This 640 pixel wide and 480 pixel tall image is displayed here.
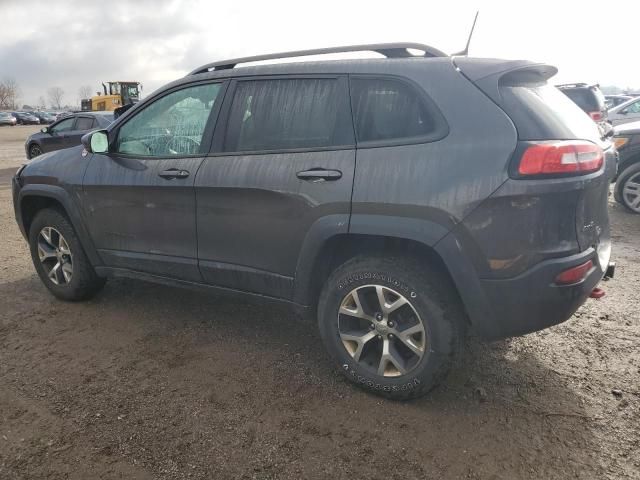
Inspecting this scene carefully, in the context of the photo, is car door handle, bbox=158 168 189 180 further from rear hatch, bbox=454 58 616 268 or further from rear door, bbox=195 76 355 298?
rear hatch, bbox=454 58 616 268

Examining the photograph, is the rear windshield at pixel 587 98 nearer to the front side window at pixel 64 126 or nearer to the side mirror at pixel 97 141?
the side mirror at pixel 97 141

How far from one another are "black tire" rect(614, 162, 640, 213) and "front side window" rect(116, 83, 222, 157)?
6332mm

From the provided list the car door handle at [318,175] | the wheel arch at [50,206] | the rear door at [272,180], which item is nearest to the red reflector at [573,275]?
the rear door at [272,180]

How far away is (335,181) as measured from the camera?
8.60 ft

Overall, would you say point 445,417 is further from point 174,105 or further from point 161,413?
point 174,105

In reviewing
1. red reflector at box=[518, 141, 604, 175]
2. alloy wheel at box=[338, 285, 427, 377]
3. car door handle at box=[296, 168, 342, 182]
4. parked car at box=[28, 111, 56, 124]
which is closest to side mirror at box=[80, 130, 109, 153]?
car door handle at box=[296, 168, 342, 182]

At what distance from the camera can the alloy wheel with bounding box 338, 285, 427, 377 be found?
256cm

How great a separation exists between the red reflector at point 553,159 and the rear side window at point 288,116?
0.90 metres

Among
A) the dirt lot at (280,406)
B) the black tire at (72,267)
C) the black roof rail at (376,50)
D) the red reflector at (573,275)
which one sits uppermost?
the black roof rail at (376,50)

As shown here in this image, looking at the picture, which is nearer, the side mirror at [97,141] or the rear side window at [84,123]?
the side mirror at [97,141]

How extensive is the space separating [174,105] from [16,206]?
1965 mm

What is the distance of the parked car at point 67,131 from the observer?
12.5 m

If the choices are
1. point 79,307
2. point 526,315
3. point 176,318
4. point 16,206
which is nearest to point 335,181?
point 526,315

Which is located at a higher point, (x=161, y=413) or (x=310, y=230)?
(x=310, y=230)
